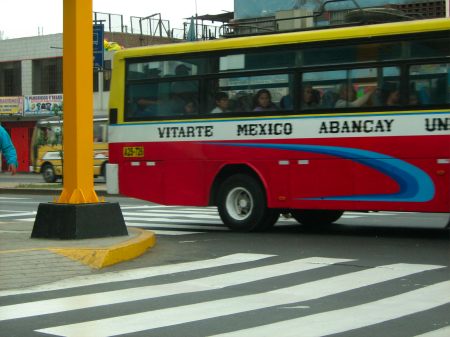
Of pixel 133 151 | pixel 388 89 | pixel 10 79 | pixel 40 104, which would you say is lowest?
pixel 133 151

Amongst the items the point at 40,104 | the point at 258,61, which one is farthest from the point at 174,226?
the point at 40,104

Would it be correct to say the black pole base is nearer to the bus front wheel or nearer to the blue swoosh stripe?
the blue swoosh stripe

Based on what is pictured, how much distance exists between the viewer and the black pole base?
11.7m

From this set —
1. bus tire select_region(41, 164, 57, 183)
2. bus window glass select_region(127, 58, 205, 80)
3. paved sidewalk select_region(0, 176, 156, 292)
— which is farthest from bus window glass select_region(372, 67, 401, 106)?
bus tire select_region(41, 164, 57, 183)

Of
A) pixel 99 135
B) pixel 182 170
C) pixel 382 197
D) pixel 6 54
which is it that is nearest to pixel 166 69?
pixel 182 170

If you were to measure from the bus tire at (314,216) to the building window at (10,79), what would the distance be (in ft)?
137

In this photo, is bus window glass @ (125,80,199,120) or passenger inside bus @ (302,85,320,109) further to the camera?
bus window glass @ (125,80,199,120)

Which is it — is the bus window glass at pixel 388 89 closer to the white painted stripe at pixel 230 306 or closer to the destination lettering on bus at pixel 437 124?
the destination lettering on bus at pixel 437 124

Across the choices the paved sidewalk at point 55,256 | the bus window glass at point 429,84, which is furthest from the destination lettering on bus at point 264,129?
the paved sidewalk at point 55,256

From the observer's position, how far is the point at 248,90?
1505 cm

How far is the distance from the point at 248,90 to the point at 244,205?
83.8 inches

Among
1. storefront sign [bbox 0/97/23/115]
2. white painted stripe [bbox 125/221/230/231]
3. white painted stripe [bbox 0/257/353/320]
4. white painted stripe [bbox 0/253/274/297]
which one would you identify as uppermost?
storefront sign [bbox 0/97/23/115]

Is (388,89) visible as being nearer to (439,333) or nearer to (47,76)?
(439,333)

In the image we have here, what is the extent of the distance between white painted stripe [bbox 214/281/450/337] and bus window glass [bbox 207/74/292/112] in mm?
6509
